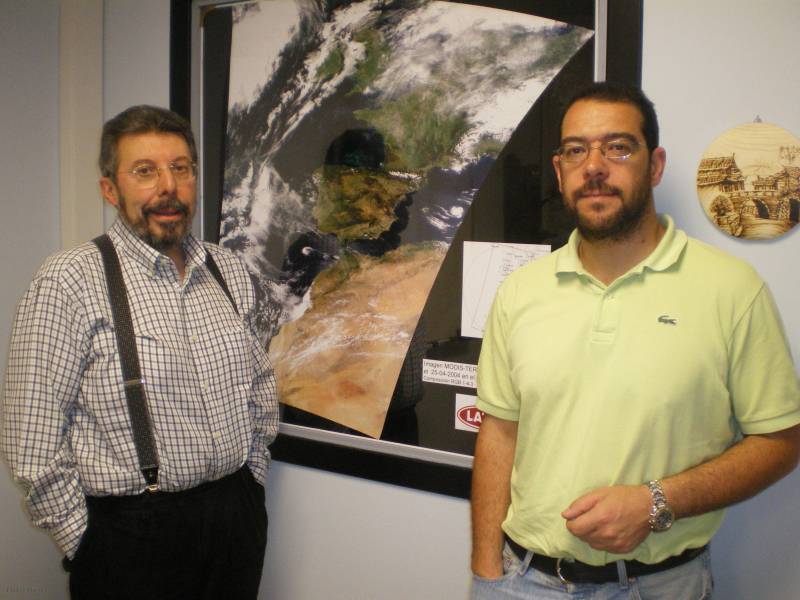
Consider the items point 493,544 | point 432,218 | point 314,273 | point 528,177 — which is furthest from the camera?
point 314,273

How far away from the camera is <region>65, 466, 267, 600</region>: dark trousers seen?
1.34 metres

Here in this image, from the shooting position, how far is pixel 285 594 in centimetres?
186

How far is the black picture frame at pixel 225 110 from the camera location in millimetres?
1285

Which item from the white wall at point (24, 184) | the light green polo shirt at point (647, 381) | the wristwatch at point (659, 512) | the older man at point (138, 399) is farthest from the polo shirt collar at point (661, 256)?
the white wall at point (24, 184)

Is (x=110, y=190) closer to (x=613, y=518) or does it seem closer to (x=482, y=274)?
(x=482, y=274)

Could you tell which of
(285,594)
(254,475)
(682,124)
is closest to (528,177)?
(682,124)

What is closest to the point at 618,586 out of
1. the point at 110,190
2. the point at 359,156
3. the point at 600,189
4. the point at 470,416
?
the point at 470,416

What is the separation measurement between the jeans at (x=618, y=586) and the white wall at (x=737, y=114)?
0.20 m

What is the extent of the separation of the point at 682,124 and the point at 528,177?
0.33 meters

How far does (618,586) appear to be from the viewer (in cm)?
106

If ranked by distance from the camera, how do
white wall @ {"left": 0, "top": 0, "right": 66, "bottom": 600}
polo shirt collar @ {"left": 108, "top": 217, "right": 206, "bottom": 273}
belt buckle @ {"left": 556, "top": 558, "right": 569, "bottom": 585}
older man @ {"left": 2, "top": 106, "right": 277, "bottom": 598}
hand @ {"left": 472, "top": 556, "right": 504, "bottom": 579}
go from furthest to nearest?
white wall @ {"left": 0, "top": 0, "right": 66, "bottom": 600}, polo shirt collar @ {"left": 108, "top": 217, "right": 206, "bottom": 273}, older man @ {"left": 2, "top": 106, "right": 277, "bottom": 598}, hand @ {"left": 472, "top": 556, "right": 504, "bottom": 579}, belt buckle @ {"left": 556, "top": 558, "right": 569, "bottom": 585}

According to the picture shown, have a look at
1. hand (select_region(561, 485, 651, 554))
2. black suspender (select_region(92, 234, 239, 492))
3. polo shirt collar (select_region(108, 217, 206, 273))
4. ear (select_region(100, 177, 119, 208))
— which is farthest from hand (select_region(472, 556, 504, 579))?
ear (select_region(100, 177, 119, 208))

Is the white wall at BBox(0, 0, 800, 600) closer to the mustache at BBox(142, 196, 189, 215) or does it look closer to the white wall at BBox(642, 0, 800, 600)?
the white wall at BBox(642, 0, 800, 600)

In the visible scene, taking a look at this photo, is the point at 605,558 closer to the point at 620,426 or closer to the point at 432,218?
the point at 620,426
